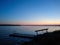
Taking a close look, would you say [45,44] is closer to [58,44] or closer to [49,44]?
[49,44]

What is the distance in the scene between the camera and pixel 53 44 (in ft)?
34.6

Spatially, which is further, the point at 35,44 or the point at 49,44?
the point at 35,44

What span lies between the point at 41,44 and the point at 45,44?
0.49m

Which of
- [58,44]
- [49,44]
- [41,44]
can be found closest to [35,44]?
[41,44]

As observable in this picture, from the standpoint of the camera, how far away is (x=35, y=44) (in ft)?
37.2

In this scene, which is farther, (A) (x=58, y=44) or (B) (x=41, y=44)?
(B) (x=41, y=44)

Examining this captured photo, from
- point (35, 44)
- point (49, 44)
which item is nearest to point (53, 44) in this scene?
point (49, 44)

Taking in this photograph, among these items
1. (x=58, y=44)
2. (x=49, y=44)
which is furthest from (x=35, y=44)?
(x=58, y=44)

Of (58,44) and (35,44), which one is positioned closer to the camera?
(58,44)

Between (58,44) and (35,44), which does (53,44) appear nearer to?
(58,44)

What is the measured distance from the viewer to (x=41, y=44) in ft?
36.5

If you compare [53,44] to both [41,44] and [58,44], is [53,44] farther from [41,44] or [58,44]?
[41,44]

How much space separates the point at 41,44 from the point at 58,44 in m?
1.94

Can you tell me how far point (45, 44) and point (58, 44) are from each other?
1.45 meters
